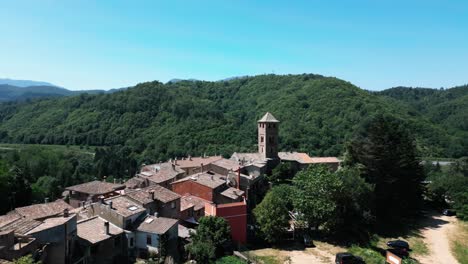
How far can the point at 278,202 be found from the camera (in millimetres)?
38375

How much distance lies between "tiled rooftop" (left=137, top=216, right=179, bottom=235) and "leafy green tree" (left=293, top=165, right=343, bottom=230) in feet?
49.7

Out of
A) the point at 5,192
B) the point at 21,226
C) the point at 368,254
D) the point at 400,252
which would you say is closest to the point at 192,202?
the point at 21,226

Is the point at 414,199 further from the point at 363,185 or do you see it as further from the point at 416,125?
the point at 416,125

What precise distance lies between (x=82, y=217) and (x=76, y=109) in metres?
125

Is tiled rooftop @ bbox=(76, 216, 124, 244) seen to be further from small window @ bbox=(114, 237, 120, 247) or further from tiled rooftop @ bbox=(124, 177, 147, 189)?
tiled rooftop @ bbox=(124, 177, 147, 189)

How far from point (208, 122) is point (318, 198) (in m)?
86.8

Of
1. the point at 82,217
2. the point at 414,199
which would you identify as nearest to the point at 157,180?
the point at 82,217

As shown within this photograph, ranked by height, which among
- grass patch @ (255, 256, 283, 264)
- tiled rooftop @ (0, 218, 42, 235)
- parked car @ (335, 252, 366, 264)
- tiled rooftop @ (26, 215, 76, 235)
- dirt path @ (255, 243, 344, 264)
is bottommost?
dirt path @ (255, 243, 344, 264)

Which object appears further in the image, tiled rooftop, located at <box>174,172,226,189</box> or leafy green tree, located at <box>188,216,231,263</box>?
tiled rooftop, located at <box>174,172,226,189</box>

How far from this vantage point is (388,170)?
5016 cm

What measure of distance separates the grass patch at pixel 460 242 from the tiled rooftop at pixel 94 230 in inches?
1231

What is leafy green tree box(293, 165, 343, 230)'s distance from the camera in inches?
1577

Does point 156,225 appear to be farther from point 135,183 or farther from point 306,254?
point 135,183

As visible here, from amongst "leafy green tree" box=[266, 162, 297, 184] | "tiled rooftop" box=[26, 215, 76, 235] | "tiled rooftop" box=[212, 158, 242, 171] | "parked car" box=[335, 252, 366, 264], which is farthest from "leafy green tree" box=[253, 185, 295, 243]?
"tiled rooftop" box=[26, 215, 76, 235]
